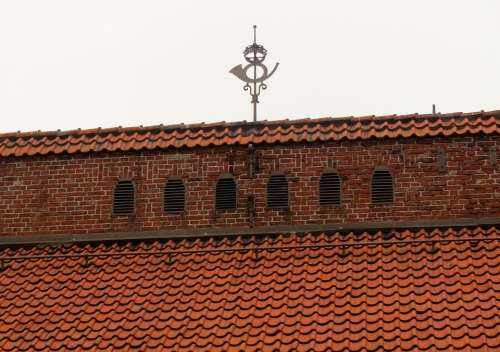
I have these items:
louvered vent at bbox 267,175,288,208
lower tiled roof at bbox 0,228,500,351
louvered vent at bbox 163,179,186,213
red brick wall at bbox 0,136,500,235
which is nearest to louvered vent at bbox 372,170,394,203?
red brick wall at bbox 0,136,500,235

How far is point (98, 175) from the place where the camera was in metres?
17.1

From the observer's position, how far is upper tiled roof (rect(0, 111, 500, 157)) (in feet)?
53.9

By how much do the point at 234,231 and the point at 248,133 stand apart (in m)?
1.58

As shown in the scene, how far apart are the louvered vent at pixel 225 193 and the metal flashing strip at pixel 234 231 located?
0.41 metres

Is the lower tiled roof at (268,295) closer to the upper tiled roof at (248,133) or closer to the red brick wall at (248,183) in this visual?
the red brick wall at (248,183)

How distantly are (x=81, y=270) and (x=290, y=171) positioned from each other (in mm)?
3353

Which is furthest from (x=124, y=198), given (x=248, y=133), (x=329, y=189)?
(x=329, y=189)

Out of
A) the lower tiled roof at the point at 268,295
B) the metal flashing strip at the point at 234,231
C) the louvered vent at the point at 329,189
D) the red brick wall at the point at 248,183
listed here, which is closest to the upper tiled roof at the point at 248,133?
the red brick wall at the point at 248,183

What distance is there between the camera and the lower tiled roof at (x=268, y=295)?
43.3ft

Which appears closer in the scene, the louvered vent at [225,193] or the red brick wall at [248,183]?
the red brick wall at [248,183]

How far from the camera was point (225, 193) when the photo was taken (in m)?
16.7

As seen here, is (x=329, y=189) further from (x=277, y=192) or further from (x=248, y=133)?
(x=248, y=133)

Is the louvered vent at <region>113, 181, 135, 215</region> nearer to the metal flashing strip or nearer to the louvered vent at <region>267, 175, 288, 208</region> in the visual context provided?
the metal flashing strip

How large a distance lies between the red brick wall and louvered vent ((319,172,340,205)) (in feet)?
0.29
